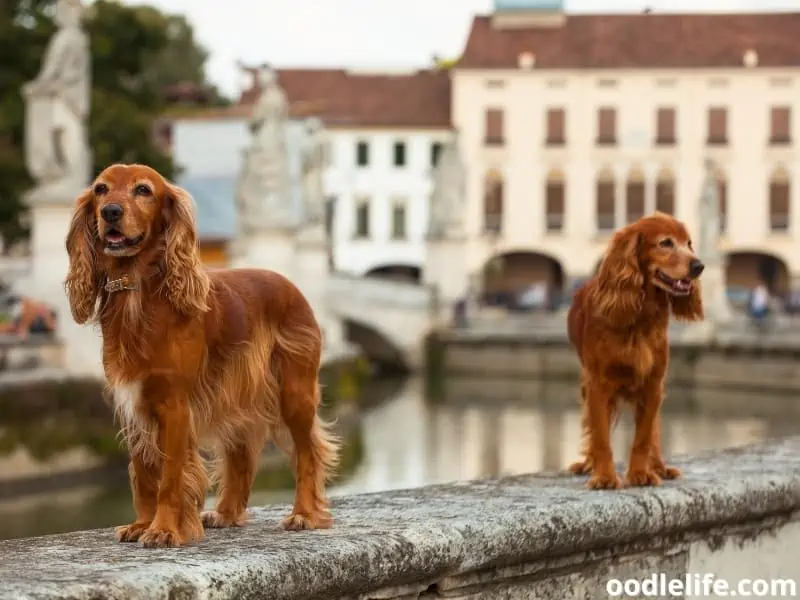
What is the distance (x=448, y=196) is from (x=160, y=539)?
1609 inches

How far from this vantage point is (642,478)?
610 cm

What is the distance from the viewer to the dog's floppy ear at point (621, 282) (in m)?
6.18

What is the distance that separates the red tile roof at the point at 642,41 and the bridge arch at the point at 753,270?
748 centimetres

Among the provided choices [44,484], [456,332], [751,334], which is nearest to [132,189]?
[44,484]

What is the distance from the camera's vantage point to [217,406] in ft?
16.2

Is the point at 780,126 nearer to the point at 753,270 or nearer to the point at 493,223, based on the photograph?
the point at 753,270

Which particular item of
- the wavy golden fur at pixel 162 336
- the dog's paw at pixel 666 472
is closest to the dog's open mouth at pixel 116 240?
the wavy golden fur at pixel 162 336

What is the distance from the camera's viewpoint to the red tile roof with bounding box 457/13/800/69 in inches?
2496

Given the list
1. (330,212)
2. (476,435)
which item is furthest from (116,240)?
(330,212)

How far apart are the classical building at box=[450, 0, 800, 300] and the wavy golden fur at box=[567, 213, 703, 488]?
56423 millimetres

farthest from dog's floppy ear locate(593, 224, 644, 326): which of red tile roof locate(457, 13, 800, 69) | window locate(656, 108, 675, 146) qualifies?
window locate(656, 108, 675, 146)

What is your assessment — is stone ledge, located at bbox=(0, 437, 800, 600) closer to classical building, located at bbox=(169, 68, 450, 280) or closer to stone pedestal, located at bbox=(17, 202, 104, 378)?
stone pedestal, located at bbox=(17, 202, 104, 378)

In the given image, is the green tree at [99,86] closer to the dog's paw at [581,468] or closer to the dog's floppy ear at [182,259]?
the dog's paw at [581,468]

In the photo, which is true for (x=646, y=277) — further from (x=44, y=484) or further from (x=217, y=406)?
(x=44, y=484)
